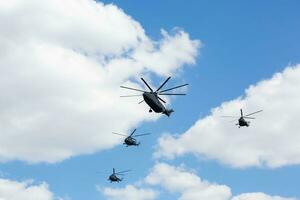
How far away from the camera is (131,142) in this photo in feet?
424

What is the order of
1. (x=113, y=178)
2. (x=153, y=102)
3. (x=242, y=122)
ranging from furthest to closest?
1. (x=113, y=178)
2. (x=242, y=122)
3. (x=153, y=102)

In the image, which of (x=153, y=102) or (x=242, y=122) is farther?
(x=242, y=122)

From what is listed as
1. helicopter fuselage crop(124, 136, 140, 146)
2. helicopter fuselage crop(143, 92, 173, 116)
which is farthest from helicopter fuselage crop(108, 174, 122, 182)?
helicopter fuselage crop(143, 92, 173, 116)

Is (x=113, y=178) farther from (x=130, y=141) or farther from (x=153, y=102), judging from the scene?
(x=153, y=102)

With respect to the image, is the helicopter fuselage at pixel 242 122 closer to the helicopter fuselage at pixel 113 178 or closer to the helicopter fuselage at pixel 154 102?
the helicopter fuselage at pixel 154 102

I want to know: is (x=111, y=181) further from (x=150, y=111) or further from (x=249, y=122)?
(x=150, y=111)

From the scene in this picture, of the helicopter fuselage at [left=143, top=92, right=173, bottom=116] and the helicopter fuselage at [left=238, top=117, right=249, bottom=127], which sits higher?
Answer: the helicopter fuselage at [left=238, top=117, right=249, bottom=127]

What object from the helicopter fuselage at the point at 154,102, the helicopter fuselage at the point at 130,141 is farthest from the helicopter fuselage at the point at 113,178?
the helicopter fuselage at the point at 154,102

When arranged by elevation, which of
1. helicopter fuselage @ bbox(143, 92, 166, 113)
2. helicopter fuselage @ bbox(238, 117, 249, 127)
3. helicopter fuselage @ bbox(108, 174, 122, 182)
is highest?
helicopter fuselage @ bbox(238, 117, 249, 127)

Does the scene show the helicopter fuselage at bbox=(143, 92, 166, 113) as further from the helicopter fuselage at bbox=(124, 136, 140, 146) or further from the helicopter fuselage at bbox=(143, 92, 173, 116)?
the helicopter fuselage at bbox=(124, 136, 140, 146)

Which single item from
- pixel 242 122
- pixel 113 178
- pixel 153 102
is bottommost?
pixel 153 102

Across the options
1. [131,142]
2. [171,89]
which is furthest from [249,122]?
[171,89]

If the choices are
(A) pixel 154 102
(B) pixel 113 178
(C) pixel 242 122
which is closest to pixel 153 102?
(A) pixel 154 102

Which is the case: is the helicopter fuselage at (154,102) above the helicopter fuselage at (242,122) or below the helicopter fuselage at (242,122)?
below
